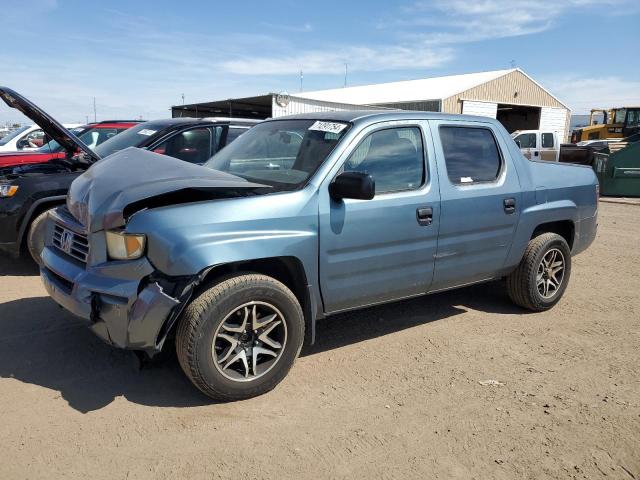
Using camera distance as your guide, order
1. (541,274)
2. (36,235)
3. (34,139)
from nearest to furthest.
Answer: (541,274) → (36,235) → (34,139)

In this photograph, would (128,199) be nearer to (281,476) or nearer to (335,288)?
(335,288)

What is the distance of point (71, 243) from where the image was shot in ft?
11.2

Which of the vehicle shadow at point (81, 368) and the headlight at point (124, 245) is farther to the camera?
the vehicle shadow at point (81, 368)

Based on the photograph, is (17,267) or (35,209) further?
(17,267)

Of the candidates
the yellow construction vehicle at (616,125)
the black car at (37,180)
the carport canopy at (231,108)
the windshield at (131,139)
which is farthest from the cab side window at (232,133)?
the yellow construction vehicle at (616,125)

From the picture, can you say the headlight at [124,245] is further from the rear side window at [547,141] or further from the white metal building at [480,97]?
the white metal building at [480,97]

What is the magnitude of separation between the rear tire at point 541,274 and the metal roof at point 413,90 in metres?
24.8

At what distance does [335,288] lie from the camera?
3.53 metres

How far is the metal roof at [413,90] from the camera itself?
30.3 meters

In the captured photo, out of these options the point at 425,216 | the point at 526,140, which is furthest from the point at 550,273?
the point at 526,140

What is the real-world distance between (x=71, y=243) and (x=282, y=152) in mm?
1615

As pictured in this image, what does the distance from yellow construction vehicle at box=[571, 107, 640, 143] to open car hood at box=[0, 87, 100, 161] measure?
27647mm

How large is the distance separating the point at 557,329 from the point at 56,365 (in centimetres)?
409

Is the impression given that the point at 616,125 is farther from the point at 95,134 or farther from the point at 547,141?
the point at 95,134
